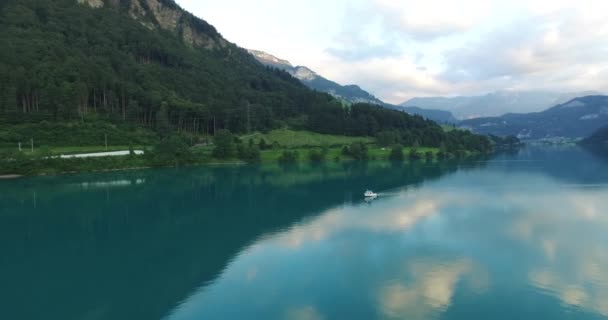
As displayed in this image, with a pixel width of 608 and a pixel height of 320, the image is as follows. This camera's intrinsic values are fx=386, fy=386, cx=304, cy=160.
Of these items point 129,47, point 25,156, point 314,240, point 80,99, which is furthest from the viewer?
point 129,47

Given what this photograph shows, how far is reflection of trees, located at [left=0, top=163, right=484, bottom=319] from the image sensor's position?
25453 mm

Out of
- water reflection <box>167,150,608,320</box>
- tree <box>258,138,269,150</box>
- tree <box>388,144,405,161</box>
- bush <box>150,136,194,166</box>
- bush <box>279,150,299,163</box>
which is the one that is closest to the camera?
water reflection <box>167,150,608,320</box>

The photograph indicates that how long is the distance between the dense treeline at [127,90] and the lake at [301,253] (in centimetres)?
5536

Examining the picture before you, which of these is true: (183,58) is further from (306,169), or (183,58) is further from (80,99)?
(306,169)

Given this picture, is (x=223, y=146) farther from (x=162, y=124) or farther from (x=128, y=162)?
(x=128, y=162)

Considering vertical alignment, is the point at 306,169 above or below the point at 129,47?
below

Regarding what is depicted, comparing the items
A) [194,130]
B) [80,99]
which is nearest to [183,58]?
[194,130]

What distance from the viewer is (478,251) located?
34.5 metres

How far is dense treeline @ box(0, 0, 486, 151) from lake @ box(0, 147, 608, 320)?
5536 cm

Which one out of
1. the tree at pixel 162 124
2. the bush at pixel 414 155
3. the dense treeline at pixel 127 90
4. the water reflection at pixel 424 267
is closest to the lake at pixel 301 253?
the water reflection at pixel 424 267

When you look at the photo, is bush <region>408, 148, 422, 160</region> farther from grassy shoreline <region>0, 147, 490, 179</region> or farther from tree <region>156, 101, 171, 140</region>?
tree <region>156, 101, 171, 140</region>

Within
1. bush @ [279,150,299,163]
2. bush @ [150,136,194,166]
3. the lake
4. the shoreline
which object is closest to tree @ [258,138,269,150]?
bush @ [279,150,299,163]

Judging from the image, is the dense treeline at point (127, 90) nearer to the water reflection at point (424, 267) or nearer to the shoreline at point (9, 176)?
the shoreline at point (9, 176)

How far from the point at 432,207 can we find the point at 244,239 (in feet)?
95.0
